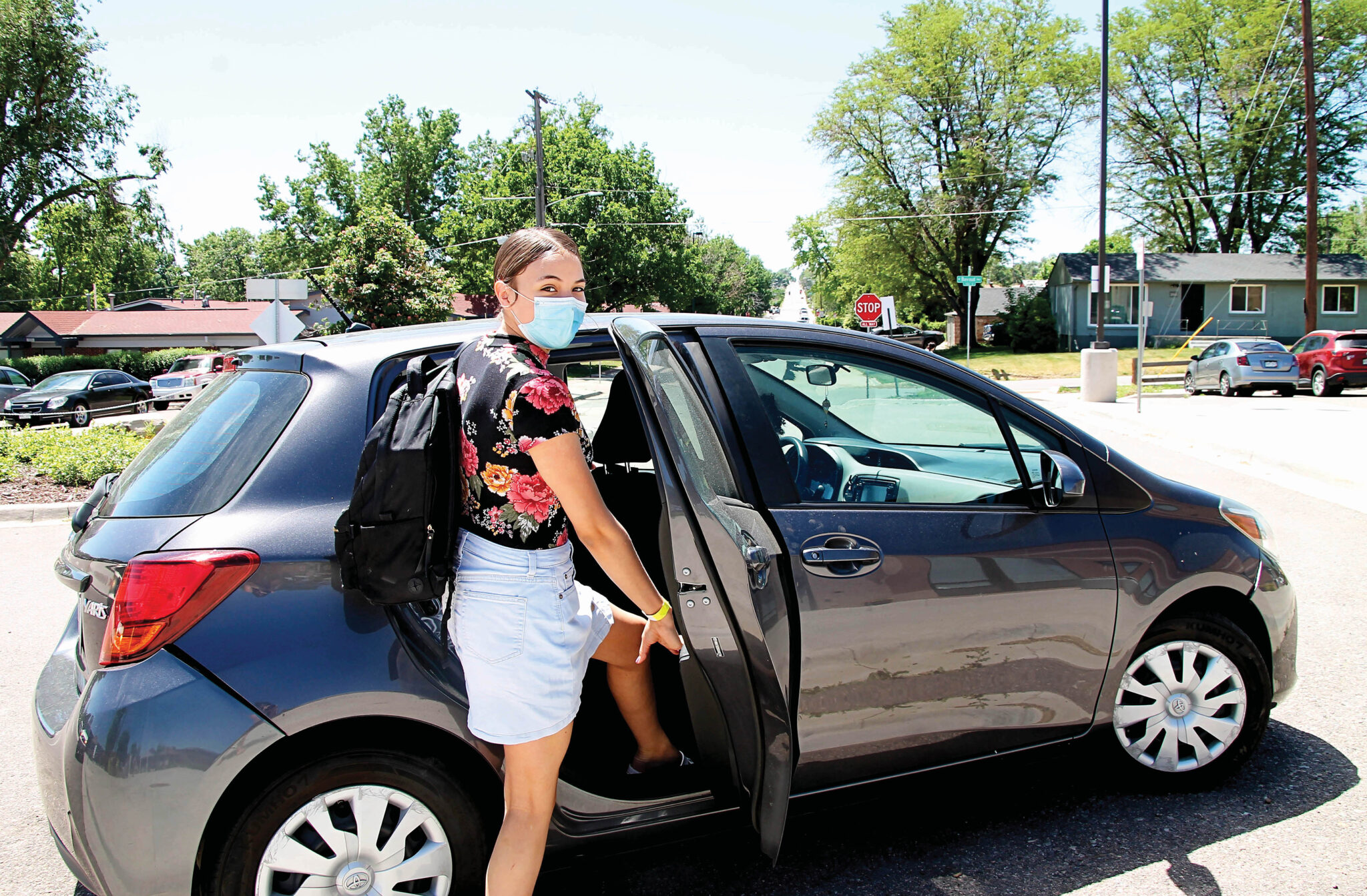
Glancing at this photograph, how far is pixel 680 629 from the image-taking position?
2.27 m

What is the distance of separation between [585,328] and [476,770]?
1290 mm

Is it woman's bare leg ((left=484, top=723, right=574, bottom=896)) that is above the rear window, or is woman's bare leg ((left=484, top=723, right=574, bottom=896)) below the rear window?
below

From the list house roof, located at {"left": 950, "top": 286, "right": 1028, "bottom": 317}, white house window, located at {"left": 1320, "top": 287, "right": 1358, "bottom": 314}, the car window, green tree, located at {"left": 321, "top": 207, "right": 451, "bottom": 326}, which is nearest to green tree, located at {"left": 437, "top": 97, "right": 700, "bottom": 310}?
green tree, located at {"left": 321, "top": 207, "right": 451, "bottom": 326}

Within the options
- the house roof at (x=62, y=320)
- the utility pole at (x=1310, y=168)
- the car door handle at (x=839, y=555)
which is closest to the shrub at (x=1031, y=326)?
the utility pole at (x=1310, y=168)

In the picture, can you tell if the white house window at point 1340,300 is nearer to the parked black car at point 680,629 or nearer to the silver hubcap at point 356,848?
the parked black car at point 680,629

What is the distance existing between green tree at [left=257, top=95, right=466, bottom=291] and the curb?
2058 inches

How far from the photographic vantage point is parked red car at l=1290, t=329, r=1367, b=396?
21281 millimetres

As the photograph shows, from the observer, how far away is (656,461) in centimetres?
228

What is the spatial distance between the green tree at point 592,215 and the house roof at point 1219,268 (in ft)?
70.5

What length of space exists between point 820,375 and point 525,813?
2013 millimetres

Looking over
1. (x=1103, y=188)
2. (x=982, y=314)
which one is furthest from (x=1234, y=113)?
(x=1103, y=188)

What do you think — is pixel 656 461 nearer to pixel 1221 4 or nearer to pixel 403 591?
pixel 403 591

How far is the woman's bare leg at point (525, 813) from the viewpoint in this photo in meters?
2.10

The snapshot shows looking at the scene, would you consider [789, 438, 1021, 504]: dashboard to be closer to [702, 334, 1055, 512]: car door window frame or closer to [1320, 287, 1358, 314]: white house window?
[702, 334, 1055, 512]: car door window frame
